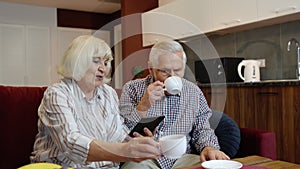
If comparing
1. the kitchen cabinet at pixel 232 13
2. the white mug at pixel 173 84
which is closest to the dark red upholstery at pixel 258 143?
the white mug at pixel 173 84

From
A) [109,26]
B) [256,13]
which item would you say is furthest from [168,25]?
[256,13]

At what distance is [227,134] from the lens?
1576 millimetres

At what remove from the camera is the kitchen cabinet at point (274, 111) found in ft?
7.98

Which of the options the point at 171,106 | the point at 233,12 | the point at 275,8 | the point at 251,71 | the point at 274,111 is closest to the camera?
the point at 171,106

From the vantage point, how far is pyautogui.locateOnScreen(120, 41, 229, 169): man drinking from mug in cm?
115

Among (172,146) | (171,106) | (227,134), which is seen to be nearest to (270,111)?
(227,134)

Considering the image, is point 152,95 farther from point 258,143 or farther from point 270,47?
point 270,47

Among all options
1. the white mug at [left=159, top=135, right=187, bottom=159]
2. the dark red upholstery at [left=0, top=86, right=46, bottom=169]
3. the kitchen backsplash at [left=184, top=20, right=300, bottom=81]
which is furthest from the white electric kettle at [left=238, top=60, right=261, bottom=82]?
the white mug at [left=159, top=135, right=187, bottom=159]

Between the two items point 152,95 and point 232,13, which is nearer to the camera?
point 152,95

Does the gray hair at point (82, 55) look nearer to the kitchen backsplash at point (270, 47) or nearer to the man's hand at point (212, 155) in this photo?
the man's hand at point (212, 155)

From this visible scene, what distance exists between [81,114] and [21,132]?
1.35 feet

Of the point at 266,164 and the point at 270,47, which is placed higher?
A: the point at 270,47

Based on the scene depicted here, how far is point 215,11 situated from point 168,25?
8.29 feet

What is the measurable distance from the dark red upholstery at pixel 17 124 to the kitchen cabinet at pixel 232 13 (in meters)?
2.12
